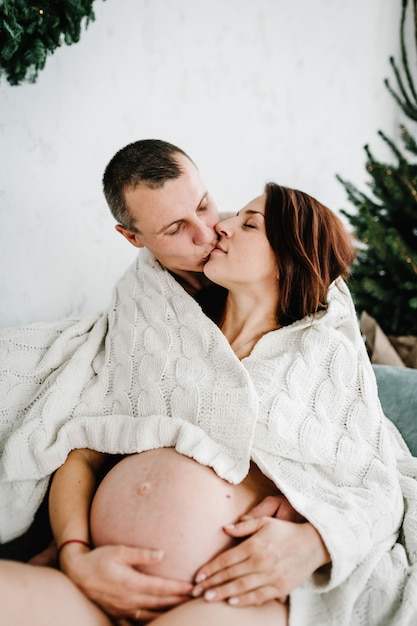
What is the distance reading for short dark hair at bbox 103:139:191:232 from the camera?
1.44m

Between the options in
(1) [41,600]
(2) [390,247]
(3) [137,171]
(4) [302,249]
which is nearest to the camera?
(1) [41,600]

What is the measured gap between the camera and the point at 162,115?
2.05 m

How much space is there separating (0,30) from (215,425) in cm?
111

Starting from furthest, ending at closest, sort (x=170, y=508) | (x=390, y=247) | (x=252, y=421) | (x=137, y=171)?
(x=390, y=247) < (x=137, y=171) < (x=252, y=421) < (x=170, y=508)

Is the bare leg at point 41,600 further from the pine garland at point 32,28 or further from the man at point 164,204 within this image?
the pine garland at point 32,28

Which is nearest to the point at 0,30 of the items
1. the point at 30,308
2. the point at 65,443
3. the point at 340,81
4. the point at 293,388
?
the point at 30,308

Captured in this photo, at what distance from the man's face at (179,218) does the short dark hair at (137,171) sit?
0.02m

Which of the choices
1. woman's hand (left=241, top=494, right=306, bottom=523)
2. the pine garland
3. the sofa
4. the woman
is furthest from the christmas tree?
the pine garland

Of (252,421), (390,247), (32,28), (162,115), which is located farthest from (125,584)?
(162,115)

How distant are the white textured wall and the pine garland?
15cm

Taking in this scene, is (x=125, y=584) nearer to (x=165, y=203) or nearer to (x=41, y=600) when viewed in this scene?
(x=41, y=600)

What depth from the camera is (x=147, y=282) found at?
1501mm

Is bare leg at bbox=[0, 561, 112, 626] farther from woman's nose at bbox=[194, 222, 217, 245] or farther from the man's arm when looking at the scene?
woman's nose at bbox=[194, 222, 217, 245]

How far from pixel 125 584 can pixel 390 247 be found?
1509 mm
